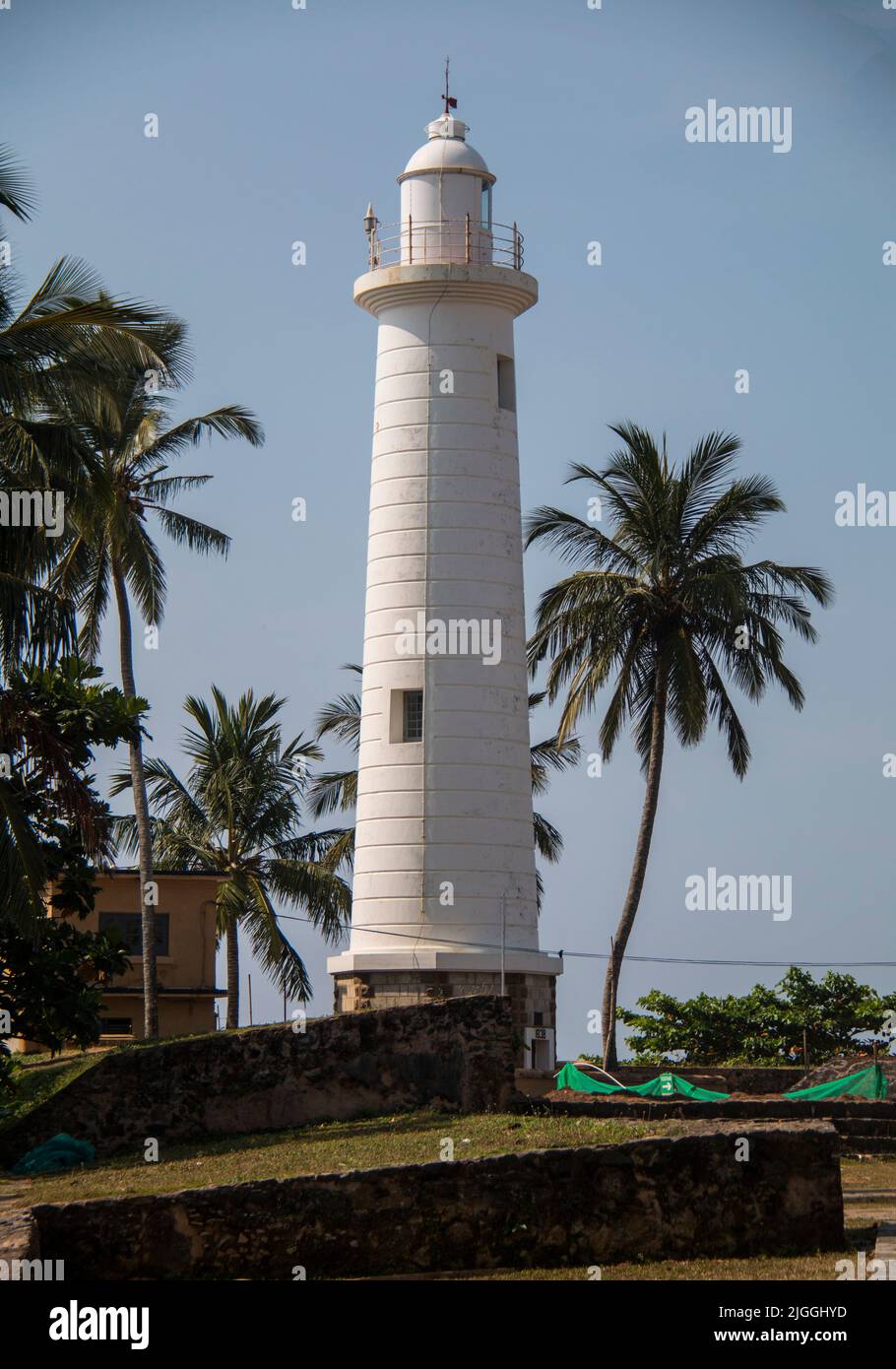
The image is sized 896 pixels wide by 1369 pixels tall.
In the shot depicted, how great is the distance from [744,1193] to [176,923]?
28.1m

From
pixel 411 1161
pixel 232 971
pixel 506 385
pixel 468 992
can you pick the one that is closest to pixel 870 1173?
pixel 411 1161

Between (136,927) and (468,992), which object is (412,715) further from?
(136,927)

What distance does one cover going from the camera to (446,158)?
33.5 m

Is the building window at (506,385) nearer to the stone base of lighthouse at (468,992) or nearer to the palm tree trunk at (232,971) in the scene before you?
the stone base of lighthouse at (468,992)

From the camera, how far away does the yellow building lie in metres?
42.6

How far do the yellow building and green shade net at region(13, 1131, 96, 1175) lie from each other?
20376 mm

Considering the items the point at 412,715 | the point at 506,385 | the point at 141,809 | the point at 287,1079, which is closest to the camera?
the point at 287,1079

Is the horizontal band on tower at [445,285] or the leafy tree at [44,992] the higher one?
the horizontal band on tower at [445,285]

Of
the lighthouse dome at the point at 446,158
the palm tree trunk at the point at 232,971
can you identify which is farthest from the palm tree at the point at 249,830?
the lighthouse dome at the point at 446,158

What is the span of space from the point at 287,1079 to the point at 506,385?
14.9m

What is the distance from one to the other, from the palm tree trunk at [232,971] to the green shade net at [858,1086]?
43.2ft

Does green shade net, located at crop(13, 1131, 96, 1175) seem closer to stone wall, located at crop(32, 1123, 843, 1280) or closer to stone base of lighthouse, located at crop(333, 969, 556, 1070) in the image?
stone wall, located at crop(32, 1123, 843, 1280)

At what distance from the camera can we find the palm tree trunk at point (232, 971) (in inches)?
1593

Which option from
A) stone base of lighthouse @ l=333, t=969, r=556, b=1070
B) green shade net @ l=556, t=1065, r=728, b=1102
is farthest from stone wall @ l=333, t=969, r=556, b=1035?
green shade net @ l=556, t=1065, r=728, b=1102
